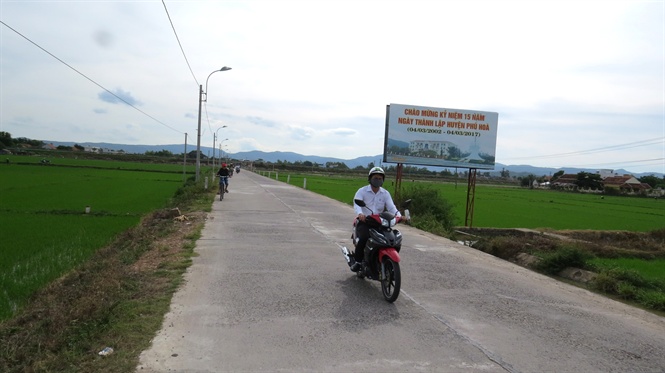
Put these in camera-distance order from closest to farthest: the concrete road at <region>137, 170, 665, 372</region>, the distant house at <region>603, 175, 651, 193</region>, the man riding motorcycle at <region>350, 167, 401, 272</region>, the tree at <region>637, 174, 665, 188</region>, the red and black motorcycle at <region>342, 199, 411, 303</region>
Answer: the concrete road at <region>137, 170, 665, 372</region> → the red and black motorcycle at <region>342, 199, 411, 303</region> → the man riding motorcycle at <region>350, 167, 401, 272</region> → the distant house at <region>603, 175, 651, 193</region> → the tree at <region>637, 174, 665, 188</region>

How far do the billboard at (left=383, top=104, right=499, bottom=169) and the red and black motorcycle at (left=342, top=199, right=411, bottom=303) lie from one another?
13.8 meters

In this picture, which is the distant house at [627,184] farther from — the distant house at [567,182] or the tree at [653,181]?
the distant house at [567,182]

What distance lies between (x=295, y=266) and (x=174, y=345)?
3.90 metres

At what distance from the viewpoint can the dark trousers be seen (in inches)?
276

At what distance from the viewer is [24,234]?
1308cm

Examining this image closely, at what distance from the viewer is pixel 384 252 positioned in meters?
6.42

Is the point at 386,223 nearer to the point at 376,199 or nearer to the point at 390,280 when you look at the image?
the point at 376,199

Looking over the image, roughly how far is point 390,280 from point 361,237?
0.96 m

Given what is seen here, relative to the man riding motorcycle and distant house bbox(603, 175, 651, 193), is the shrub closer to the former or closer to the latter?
the man riding motorcycle

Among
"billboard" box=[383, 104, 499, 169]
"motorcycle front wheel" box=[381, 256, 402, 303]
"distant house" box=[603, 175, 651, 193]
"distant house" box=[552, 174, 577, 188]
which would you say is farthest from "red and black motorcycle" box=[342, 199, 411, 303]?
"distant house" box=[552, 174, 577, 188]

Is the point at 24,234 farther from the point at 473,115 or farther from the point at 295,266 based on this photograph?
the point at 473,115

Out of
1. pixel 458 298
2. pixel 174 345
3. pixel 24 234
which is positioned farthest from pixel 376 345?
pixel 24 234

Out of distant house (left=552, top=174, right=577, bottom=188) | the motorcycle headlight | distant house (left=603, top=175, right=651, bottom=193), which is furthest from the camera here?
distant house (left=552, top=174, right=577, bottom=188)

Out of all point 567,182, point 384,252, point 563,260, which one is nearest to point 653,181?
point 567,182
